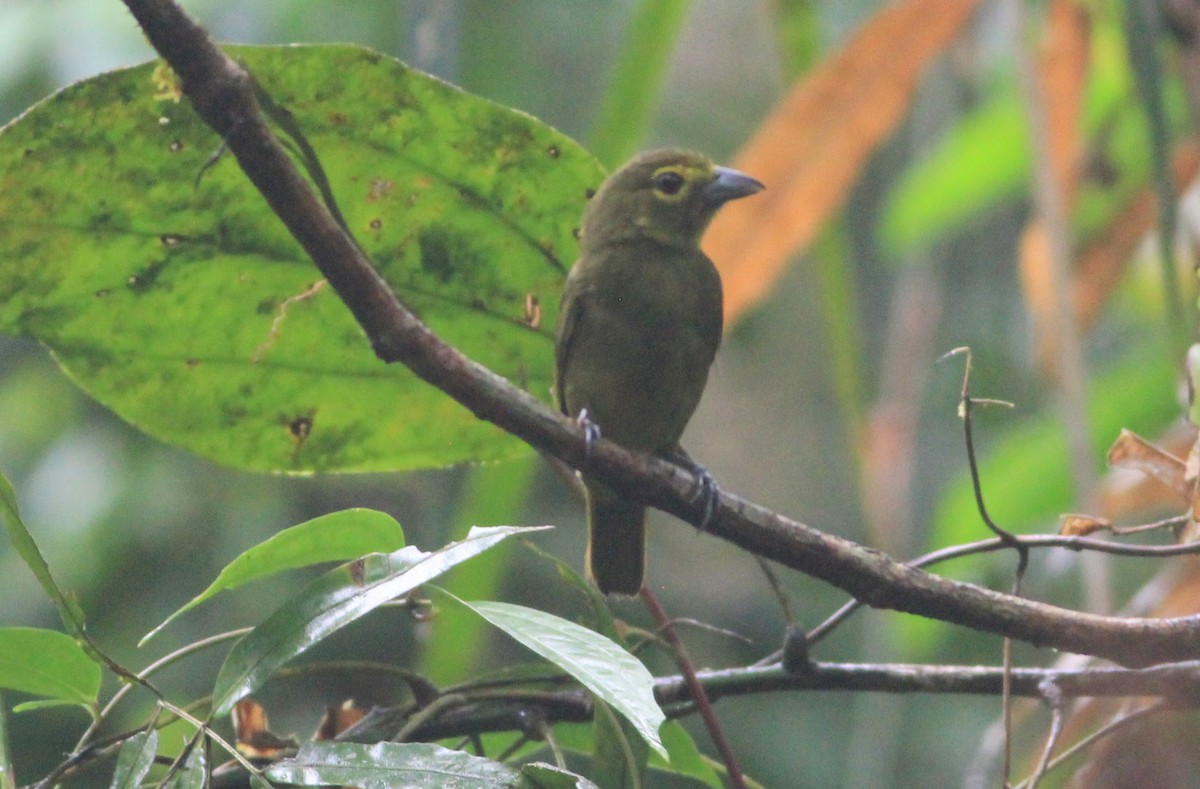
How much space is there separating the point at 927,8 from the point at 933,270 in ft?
4.41

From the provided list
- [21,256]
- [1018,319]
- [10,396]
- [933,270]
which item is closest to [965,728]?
[1018,319]

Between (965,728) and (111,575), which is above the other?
(111,575)

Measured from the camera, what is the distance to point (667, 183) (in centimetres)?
300

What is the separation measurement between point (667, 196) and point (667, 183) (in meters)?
0.03

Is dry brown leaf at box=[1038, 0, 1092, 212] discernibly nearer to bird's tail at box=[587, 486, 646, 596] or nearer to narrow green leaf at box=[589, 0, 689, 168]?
narrow green leaf at box=[589, 0, 689, 168]

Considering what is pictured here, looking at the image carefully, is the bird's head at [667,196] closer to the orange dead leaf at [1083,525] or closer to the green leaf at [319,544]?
the orange dead leaf at [1083,525]

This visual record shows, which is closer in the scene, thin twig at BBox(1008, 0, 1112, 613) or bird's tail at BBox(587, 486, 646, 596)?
thin twig at BBox(1008, 0, 1112, 613)

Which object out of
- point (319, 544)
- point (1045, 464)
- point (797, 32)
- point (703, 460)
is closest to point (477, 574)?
point (319, 544)

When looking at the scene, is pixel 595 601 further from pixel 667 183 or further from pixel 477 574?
pixel 667 183

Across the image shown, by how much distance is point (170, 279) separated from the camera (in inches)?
66.9

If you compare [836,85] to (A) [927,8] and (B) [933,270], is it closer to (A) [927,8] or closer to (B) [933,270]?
(A) [927,8]

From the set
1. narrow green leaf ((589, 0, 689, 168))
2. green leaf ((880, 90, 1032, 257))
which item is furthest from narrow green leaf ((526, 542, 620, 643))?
green leaf ((880, 90, 1032, 257))

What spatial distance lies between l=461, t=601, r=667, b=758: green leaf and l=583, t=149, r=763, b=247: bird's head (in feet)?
5.80

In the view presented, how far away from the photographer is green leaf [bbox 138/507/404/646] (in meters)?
1.28
